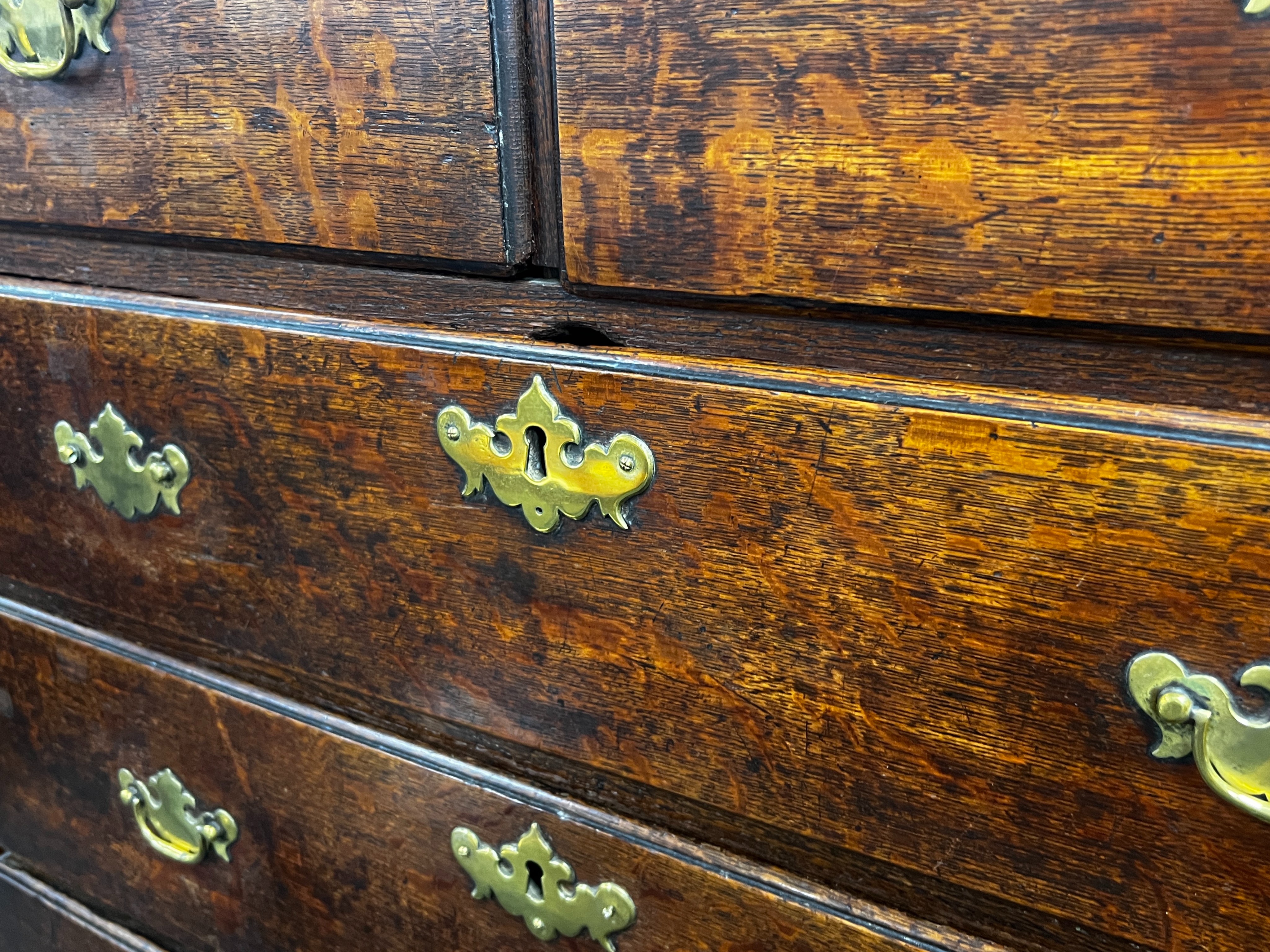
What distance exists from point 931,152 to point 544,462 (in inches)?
8.7

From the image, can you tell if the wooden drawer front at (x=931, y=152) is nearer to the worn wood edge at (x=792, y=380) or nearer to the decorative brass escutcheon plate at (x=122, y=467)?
the worn wood edge at (x=792, y=380)

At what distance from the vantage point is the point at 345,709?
0.58 meters

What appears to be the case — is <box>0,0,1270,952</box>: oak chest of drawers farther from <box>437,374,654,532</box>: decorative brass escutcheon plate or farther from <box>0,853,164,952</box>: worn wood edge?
<box>0,853,164,952</box>: worn wood edge

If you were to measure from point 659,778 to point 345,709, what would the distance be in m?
0.22

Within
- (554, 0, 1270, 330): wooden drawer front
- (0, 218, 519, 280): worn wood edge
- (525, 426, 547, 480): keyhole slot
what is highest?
(554, 0, 1270, 330): wooden drawer front

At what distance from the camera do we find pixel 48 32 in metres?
0.50

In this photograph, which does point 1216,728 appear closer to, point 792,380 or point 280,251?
point 792,380

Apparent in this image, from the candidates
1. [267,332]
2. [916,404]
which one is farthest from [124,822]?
[916,404]

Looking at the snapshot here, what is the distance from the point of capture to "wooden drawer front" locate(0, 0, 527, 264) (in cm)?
42

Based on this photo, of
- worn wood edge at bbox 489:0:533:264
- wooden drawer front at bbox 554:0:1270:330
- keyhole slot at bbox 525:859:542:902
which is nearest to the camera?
wooden drawer front at bbox 554:0:1270:330

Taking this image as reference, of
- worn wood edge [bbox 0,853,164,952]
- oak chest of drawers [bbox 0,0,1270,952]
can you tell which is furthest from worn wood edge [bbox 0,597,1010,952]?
worn wood edge [bbox 0,853,164,952]

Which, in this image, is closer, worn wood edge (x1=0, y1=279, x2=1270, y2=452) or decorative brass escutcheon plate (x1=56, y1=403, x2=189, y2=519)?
worn wood edge (x1=0, y1=279, x2=1270, y2=452)

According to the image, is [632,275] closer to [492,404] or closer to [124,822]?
[492,404]

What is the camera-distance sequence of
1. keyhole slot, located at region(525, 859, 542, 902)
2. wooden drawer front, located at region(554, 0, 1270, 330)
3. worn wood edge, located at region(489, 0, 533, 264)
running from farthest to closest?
keyhole slot, located at region(525, 859, 542, 902)
worn wood edge, located at region(489, 0, 533, 264)
wooden drawer front, located at region(554, 0, 1270, 330)
